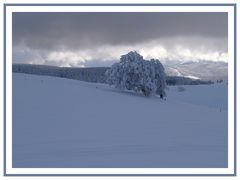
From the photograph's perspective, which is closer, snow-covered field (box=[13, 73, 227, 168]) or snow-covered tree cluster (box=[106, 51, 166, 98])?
snow-covered field (box=[13, 73, 227, 168])

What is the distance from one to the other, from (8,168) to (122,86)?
100 ft

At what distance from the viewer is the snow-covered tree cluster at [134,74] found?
38125 millimetres

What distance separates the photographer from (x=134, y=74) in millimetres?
38562

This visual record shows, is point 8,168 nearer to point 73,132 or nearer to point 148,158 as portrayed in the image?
point 148,158

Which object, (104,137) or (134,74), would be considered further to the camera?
(134,74)

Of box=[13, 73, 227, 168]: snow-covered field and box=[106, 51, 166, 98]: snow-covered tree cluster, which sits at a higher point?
box=[106, 51, 166, 98]: snow-covered tree cluster

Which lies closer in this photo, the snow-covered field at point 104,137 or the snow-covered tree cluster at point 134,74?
the snow-covered field at point 104,137

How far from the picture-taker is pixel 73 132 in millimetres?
14148

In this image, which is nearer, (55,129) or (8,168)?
(8,168)

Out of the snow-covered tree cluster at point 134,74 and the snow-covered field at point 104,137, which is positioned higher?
the snow-covered tree cluster at point 134,74

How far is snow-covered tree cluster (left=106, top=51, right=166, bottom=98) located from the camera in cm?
3812

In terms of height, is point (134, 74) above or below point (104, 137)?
above
